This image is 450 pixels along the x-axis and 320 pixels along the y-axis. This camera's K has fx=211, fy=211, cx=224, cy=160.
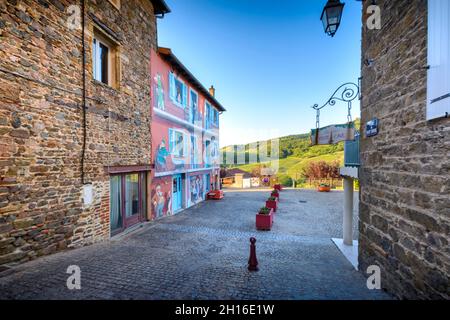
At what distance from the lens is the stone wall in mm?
2801

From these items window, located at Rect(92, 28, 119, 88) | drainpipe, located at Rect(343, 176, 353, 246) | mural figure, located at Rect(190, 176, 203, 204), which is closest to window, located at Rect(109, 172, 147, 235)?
window, located at Rect(92, 28, 119, 88)

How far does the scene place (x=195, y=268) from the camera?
192 inches

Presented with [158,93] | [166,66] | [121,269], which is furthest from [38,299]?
[166,66]

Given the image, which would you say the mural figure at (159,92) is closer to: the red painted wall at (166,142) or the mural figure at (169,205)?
the red painted wall at (166,142)

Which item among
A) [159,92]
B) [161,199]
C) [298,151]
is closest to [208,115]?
[159,92]

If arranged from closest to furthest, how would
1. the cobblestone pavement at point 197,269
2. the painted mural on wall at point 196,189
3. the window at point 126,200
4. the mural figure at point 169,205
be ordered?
1. the cobblestone pavement at point 197,269
2. the window at point 126,200
3. the mural figure at point 169,205
4. the painted mural on wall at point 196,189

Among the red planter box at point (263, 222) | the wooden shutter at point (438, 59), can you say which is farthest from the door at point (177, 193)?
the wooden shutter at point (438, 59)

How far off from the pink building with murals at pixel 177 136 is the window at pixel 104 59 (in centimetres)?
214

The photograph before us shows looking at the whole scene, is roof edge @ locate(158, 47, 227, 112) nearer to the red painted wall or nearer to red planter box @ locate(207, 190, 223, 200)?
the red painted wall

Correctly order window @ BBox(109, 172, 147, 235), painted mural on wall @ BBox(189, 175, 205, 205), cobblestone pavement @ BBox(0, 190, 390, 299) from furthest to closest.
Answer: painted mural on wall @ BBox(189, 175, 205, 205) → window @ BBox(109, 172, 147, 235) → cobblestone pavement @ BBox(0, 190, 390, 299)

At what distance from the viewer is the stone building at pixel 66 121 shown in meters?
4.53

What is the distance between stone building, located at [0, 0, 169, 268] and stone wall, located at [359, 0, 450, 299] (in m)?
7.26
